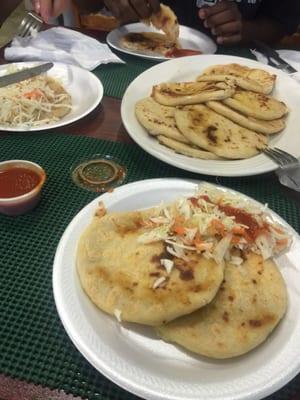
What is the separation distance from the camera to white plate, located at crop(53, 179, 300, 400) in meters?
1.11

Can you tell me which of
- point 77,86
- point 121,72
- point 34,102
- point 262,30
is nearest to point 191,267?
point 34,102

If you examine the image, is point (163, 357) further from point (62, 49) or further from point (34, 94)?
point (62, 49)

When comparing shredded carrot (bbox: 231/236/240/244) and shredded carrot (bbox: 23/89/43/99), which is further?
shredded carrot (bbox: 23/89/43/99)

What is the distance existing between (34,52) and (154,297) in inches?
99.0

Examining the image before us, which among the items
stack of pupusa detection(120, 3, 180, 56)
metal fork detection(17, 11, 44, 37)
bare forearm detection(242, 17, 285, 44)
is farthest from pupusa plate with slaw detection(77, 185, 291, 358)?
bare forearm detection(242, 17, 285, 44)

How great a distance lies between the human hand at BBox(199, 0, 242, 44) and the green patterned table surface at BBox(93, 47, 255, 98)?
0.56 ft

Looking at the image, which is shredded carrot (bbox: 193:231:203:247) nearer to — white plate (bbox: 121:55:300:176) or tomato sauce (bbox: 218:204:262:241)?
tomato sauce (bbox: 218:204:262:241)

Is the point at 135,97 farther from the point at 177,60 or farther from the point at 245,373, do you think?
the point at 245,373

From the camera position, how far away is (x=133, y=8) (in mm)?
3316

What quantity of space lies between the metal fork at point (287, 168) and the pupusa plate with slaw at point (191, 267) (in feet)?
1.54

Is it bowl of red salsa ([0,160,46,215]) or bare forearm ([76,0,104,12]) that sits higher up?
bare forearm ([76,0,104,12])

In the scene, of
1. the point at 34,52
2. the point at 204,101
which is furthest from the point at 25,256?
the point at 34,52

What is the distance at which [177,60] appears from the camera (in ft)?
9.32

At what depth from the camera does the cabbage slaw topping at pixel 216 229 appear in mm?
1436
